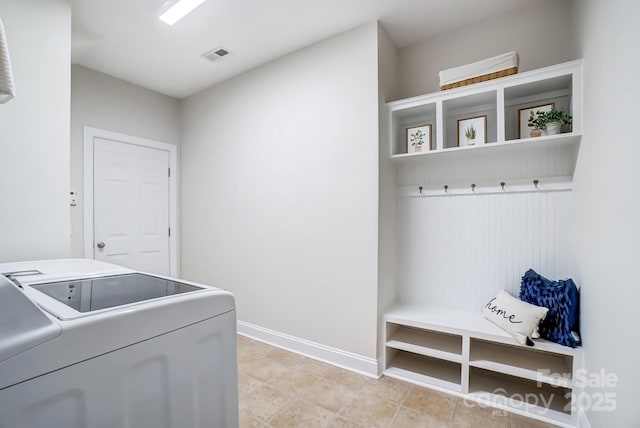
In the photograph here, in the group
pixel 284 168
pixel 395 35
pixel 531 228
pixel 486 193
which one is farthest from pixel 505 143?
pixel 284 168

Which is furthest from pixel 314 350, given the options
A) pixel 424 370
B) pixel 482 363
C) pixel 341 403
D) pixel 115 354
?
pixel 115 354

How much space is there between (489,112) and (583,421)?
193 cm

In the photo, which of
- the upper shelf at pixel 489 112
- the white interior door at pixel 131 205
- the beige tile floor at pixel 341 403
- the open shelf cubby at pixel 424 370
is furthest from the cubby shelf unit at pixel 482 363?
the white interior door at pixel 131 205

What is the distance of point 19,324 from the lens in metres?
0.62

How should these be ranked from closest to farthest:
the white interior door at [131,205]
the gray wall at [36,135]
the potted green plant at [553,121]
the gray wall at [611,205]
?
the gray wall at [611,205] < the gray wall at [36,135] < the potted green plant at [553,121] < the white interior door at [131,205]

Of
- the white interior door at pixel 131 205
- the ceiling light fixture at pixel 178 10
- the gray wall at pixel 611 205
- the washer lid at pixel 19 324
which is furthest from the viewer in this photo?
the white interior door at pixel 131 205

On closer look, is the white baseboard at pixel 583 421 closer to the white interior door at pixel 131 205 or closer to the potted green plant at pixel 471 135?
the potted green plant at pixel 471 135

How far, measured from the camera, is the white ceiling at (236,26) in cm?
207

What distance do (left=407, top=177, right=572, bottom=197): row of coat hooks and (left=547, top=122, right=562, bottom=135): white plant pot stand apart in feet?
1.09

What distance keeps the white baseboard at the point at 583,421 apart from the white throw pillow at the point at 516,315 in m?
0.40

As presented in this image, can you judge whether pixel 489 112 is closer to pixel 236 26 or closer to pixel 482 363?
pixel 482 363

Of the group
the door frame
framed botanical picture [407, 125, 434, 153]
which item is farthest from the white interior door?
framed botanical picture [407, 125, 434, 153]

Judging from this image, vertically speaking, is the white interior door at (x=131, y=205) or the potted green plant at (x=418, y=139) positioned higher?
the potted green plant at (x=418, y=139)

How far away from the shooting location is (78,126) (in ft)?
9.44
